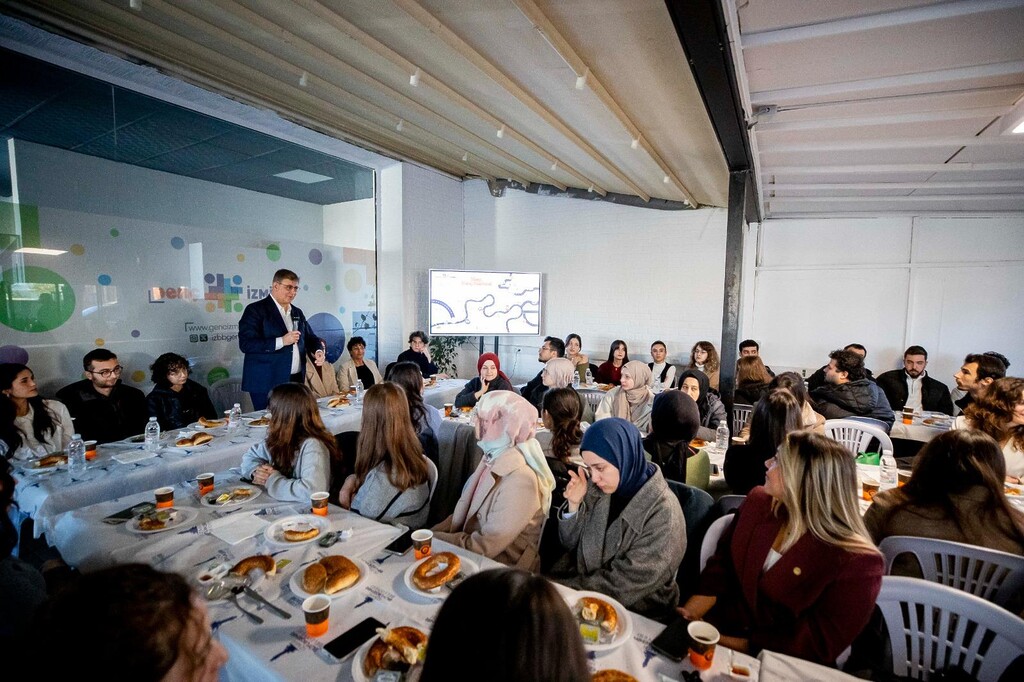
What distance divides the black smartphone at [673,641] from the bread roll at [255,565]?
130 centimetres

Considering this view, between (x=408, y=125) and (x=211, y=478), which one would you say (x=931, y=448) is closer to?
(x=211, y=478)

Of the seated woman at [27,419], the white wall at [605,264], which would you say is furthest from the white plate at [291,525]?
the white wall at [605,264]

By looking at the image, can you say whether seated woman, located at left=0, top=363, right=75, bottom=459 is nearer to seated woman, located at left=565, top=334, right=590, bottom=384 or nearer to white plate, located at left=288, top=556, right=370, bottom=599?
white plate, located at left=288, top=556, right=370, bottom=599

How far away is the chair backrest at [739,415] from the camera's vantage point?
4.84 metres

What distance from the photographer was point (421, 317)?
7.47 metres

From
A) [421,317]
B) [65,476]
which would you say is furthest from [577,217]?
[65,476]

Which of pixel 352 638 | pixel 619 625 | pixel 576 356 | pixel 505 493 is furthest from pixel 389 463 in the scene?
pixel 576 356

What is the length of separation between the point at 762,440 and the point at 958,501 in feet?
2.74

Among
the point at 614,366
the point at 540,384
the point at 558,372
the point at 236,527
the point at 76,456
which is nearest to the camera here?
the point at 236,527

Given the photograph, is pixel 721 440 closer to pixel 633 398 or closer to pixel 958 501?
pixel 633 398

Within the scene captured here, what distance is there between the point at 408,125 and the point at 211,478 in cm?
449

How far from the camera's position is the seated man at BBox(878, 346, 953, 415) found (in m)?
5.34

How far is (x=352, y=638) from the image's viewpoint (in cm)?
135

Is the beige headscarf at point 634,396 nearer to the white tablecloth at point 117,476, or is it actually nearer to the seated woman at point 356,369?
the white tablecloth at point 117,476
